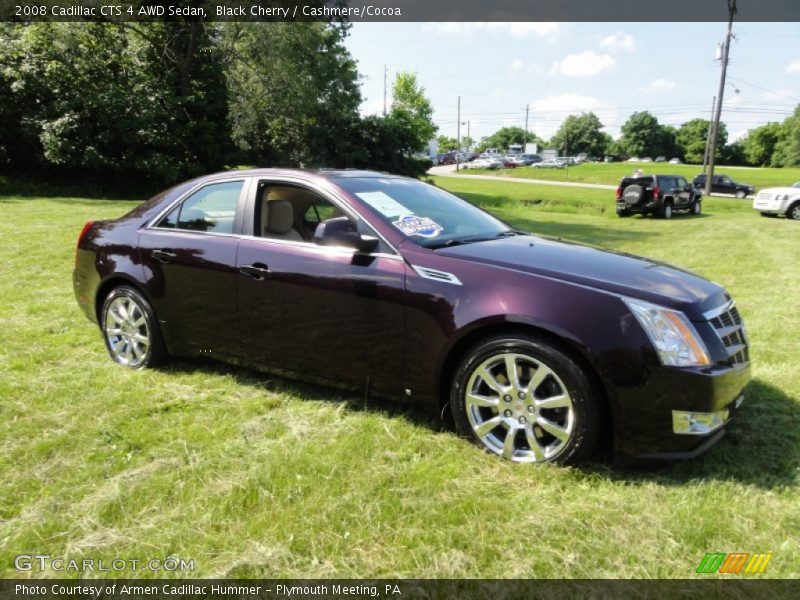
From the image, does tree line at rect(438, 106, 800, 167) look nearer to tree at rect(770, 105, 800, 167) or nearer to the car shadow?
tree at rect(770, 105, 800, 167)

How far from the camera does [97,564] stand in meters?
2.29

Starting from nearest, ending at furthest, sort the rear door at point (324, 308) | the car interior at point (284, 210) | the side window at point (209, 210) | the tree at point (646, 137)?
the rear door at point (324, 308), the car interior at point (284, 210), the side window at point (209, 210), the tree at point (646, 137)

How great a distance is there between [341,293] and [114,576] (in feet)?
5.78

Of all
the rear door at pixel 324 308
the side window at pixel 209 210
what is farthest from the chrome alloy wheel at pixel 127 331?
the rear door at pixel 324 308

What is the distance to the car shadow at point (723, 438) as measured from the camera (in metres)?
2.92

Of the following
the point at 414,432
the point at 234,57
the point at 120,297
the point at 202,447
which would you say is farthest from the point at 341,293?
the point at 234,57

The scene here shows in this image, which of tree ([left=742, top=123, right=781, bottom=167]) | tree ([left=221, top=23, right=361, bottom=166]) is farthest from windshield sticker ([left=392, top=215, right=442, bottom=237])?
tree ([left=742, top=123, right=781, bottom=167])

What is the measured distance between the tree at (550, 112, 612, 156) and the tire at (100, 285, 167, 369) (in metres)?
128

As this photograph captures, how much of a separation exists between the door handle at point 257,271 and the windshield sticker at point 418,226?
0.87m

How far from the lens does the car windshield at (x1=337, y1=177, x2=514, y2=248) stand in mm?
3527

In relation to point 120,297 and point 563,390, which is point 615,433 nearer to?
point 563,390

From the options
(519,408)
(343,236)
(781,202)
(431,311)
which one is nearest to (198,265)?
(343,236)

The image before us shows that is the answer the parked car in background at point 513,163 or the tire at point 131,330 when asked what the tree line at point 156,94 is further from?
the parked car in background at point 513,163

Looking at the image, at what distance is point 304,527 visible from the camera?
8.21 ft
